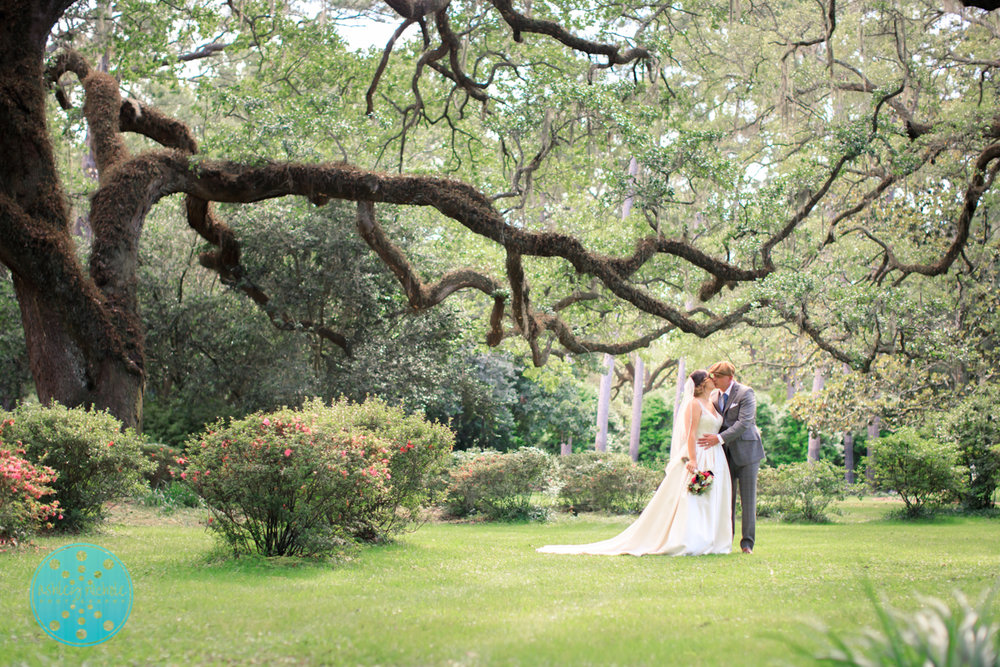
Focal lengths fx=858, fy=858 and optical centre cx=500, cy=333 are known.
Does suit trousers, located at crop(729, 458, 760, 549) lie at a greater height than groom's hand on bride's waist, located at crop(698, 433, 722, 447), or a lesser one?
lesser

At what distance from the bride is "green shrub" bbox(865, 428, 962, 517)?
7503 millimetres

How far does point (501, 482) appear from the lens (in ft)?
48.3

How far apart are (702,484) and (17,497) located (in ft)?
21.9

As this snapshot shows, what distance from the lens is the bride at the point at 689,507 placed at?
29.7 ft

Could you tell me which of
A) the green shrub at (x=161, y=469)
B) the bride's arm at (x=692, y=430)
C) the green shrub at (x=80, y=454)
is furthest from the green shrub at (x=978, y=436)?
the green shrub at (x=161, y=469)

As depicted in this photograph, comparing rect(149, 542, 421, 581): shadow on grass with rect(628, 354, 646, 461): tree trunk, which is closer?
rect(149, 542, 421, 581): shadow on grass

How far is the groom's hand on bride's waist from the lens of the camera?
9.23 meters

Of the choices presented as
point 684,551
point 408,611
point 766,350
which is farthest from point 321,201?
point 766,350

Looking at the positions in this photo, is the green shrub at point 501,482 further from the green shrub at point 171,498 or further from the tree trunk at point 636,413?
the tree trunk at point 636,413

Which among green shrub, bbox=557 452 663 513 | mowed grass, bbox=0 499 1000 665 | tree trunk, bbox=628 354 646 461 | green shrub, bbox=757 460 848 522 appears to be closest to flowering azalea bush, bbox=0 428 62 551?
mowed grass, bbox=0 499 1000 665

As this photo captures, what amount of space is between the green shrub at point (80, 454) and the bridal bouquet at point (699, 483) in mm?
6310

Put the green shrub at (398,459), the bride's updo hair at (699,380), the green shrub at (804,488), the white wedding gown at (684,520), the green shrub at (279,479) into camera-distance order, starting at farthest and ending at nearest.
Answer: the green shrub at (804,488) < the green shrub at (398,459) < the bride's updo hair at (699,380) < the white wedding gown at (684,520) < the green shrub at (279,479)

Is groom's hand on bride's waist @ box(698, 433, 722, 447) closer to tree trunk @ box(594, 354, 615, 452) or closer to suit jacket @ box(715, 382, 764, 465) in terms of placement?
suit jacket @ box(715, 382, 764, 465)

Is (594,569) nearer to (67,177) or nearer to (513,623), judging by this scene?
(513,623)
